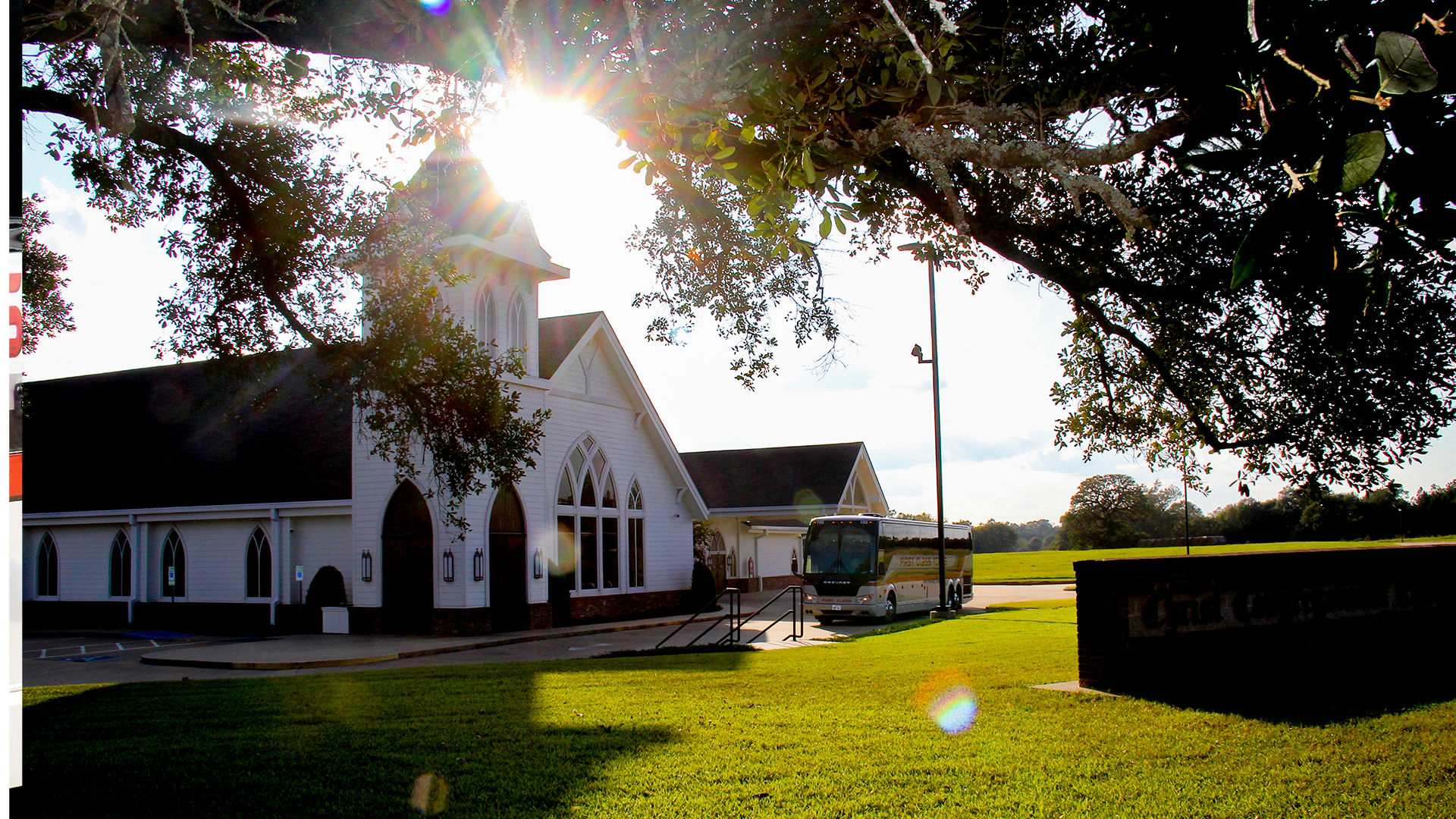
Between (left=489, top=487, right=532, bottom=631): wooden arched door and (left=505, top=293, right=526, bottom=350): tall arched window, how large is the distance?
3.71m

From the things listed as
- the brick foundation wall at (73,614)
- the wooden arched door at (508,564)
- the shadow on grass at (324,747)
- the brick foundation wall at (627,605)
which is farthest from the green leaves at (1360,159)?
the brick foundation wall at (73,614)

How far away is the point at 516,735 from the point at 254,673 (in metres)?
10.4

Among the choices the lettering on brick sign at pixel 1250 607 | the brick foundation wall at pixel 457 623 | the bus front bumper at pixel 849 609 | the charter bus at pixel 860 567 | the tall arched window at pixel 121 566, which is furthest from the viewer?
the charter bus at pixel 860 567

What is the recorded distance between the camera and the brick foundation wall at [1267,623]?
1024 cm

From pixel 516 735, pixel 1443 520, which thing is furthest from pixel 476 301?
pixel 1443 520

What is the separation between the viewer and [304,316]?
43.8 feet

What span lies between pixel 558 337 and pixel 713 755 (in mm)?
21006

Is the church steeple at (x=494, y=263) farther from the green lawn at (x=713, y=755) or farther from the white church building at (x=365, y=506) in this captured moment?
the green lawn at (x=713, y=755)

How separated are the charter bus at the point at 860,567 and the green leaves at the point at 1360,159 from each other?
92.2 feet

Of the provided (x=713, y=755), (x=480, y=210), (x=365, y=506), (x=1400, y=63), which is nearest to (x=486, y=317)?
(x=480, y=210)

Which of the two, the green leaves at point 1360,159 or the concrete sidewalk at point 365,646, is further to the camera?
the concrete sidewalk at point 365,646

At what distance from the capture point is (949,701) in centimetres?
973

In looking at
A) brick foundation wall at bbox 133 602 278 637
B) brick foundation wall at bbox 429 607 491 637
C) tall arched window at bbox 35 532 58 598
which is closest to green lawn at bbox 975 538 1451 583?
brick foundation wall at bbox 429 607 491 637

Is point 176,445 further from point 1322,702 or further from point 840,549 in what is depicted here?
point 1322,702
